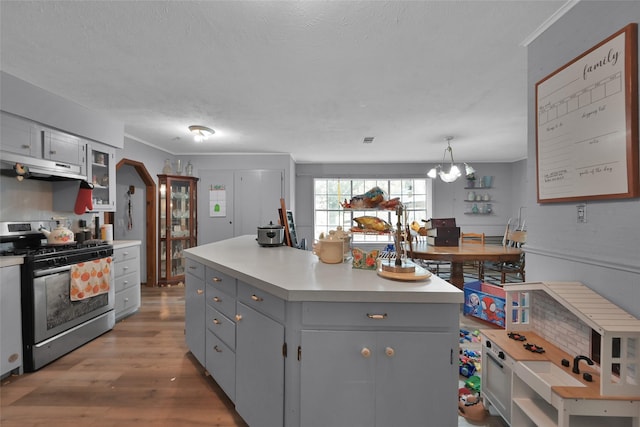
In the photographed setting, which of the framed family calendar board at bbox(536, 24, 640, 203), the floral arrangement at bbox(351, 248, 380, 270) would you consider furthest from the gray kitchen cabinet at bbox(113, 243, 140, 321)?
the framed family calendar board at bbox(536, 24, 640, 203)

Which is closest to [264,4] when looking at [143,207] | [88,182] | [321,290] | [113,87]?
[321,290]

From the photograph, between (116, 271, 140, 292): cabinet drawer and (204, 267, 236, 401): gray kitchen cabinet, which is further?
(116, 271, 140, 292): cabinet drawer

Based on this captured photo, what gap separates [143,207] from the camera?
4.72 m

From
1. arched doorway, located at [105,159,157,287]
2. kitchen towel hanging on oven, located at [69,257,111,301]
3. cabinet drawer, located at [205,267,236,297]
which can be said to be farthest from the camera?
arched doorway, located at [105,159,157,287]

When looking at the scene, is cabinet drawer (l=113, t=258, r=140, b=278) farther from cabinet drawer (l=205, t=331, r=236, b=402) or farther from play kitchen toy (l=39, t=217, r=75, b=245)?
cabinet drawer (l=205, t=331, r=236, b=402)

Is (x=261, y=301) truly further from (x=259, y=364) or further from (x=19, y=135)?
(x=19, y=135)

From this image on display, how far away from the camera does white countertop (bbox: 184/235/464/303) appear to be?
1170 mm

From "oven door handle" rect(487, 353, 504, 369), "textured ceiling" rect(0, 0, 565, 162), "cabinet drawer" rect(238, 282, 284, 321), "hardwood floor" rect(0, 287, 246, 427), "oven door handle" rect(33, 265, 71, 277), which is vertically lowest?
"hardwood floor" rect(0, 287, 246, 427)

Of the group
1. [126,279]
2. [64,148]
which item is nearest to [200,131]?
[64,148]

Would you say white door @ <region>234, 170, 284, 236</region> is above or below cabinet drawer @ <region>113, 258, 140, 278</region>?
above

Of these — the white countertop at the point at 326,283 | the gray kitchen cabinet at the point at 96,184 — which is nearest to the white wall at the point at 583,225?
the white countertop at the point at 326,283

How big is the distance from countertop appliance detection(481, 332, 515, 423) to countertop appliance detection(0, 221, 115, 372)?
3.26m

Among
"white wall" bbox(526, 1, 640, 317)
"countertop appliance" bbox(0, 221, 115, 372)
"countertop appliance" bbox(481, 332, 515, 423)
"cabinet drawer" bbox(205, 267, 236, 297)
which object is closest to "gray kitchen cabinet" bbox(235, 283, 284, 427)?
"cabinet drawer" bbox(205, 267, 236, 297)

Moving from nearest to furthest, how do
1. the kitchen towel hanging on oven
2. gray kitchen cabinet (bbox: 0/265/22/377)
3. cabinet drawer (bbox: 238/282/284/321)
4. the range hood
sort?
1. cabinet drawer (bbox: 238/282/284/321)
2. gray kitchen cabinet (bbox: 0/265/22/377)
3. the range hood
4. the kitchen towel hanging on oven
